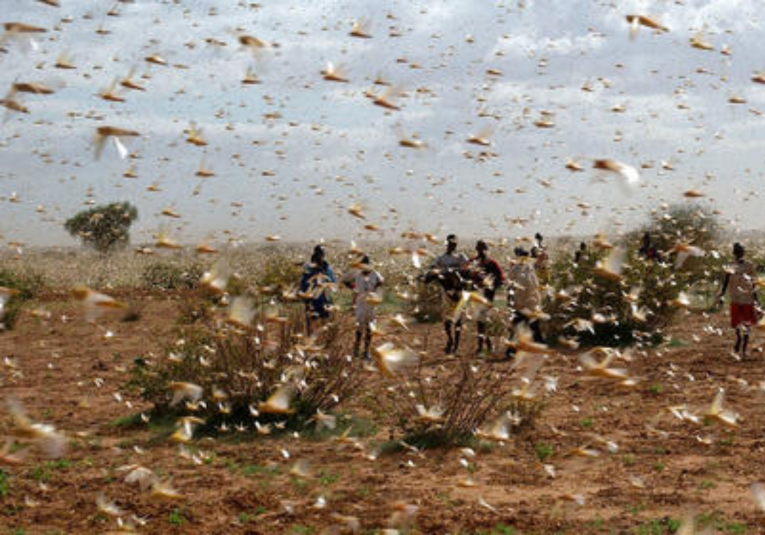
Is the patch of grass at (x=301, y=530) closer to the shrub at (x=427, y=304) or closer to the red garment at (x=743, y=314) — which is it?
the red garment at (x=743, y=314)

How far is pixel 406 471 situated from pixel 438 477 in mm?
347

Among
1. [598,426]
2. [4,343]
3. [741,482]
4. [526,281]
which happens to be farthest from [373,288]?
[4,343]

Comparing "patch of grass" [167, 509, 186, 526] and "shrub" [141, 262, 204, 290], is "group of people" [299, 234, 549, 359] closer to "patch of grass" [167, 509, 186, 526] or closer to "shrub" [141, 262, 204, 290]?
"patch of grass" [167, 509, 186, 526]

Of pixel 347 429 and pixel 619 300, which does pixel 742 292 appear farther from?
pixel 347 429

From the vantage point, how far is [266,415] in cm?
983

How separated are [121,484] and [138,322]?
45.4 ft

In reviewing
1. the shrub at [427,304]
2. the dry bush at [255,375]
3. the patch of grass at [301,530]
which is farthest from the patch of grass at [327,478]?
the shrub at [427,304]

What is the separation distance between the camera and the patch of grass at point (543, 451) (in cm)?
814

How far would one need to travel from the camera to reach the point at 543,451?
27.1ft

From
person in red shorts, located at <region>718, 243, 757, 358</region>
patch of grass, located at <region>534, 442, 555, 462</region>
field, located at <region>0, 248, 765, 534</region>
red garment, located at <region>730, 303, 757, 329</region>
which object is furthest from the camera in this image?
red garment, located at <region>730, 303, 757, 329</region>

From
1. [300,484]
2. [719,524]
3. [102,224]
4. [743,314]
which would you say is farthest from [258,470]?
[102,224]

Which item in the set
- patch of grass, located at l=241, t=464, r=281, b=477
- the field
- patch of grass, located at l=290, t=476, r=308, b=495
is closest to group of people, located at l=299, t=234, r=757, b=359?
the field

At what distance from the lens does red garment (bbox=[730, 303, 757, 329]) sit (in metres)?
12.9

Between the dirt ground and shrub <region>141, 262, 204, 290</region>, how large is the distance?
17670 millimetres
